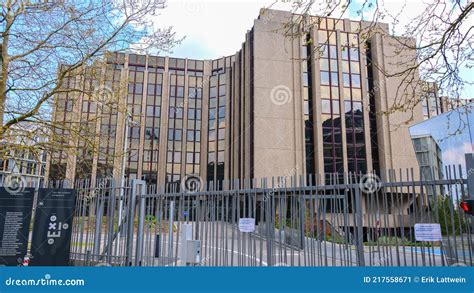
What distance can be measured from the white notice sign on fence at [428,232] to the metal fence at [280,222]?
0.54 ft

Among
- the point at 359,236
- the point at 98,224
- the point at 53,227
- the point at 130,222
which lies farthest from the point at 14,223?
the point at 359,236

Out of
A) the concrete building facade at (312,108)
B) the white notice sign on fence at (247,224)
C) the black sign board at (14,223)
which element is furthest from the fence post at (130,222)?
the concrete building facade at (312,108)

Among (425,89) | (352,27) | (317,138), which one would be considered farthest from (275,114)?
(425,89)

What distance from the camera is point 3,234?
811 cm

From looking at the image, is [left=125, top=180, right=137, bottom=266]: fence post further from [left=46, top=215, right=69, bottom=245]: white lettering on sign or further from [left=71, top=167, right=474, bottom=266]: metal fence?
[left=46, top=215, right=69, bottom=245]: white lettering on sign

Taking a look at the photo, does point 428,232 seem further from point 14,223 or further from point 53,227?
point 14,223

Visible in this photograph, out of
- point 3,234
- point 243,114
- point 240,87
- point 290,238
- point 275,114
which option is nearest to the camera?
point 290,238

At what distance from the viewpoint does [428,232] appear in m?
5.62

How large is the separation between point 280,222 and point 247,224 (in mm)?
630

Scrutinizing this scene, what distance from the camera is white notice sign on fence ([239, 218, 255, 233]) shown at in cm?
698

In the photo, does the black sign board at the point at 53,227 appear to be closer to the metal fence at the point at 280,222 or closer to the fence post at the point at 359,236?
the metal fence at the point at 280,222

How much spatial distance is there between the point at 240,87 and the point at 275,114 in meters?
8.21

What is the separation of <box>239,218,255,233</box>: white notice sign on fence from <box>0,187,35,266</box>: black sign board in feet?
15.4

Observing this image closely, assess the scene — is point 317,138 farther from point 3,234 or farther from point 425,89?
point 3,234
